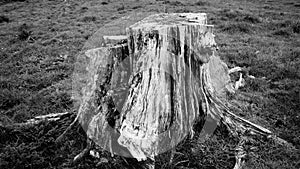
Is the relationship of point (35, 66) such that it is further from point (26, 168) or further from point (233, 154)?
point (233, 154)

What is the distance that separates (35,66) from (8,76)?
1.11 metres

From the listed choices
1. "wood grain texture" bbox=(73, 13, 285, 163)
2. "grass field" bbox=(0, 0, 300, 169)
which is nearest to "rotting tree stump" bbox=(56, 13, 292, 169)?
"wood grain texture" bbox=(73, 13, 285, 163)

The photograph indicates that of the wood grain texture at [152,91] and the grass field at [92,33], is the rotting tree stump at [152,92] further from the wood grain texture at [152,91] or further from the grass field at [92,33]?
the grass field at [92,33]

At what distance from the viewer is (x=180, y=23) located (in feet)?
15.5

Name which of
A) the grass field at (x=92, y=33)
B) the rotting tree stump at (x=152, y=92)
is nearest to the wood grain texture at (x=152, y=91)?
the rotting tree stump at (x=152, y=92)

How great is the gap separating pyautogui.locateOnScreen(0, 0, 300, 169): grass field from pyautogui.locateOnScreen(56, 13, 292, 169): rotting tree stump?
361 mm

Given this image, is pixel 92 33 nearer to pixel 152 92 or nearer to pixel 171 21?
pixel 171 21

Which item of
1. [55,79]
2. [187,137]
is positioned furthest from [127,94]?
[55,79]

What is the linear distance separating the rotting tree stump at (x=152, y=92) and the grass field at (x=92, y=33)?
0.36 metres

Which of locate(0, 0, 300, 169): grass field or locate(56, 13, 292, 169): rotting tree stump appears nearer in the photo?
locate(56, 13, 292, 169): rotting tree stump

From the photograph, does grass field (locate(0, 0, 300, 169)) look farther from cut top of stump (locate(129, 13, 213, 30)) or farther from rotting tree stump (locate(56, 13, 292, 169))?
cut top of stump (locate(129, 13, 213, 30))

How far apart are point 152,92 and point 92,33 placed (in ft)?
33.2

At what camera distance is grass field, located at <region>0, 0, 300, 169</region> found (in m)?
4.72

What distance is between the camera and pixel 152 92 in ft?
14.8
